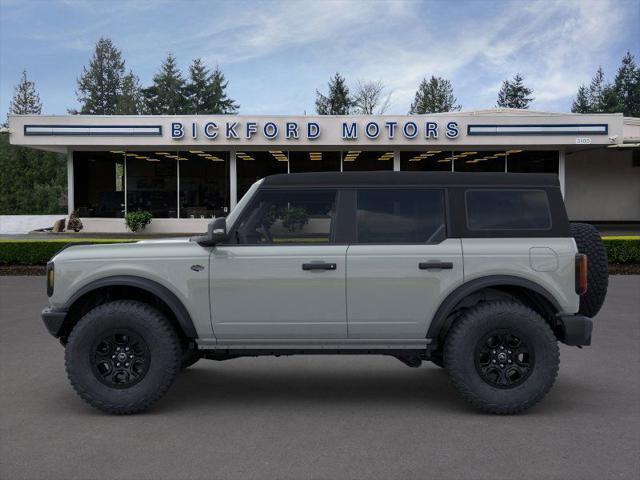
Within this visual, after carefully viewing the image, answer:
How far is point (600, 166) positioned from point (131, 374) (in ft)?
120

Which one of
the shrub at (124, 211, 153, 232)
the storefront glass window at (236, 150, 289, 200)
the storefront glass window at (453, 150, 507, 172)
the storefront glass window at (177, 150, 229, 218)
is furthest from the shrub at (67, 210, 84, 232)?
the storefront glass window at (453, 150, 507, 172)

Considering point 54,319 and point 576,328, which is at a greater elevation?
point 54,319

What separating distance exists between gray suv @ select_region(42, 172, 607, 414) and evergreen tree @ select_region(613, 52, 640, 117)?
81.6 metres

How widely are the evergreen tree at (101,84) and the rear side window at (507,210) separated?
279 ft

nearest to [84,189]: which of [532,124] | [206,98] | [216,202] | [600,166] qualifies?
[216,202]

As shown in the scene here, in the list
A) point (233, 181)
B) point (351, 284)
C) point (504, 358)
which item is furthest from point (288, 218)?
point (233, 181)

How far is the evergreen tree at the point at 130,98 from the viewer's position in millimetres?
77875

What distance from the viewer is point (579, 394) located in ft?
19.7

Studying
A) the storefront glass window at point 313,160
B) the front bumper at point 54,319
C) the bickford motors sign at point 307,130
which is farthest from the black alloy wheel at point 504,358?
the storefront glass window at point 313,160

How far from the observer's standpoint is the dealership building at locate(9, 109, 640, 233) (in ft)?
91.7

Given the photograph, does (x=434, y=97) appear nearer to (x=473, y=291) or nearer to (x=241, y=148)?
(x=241, y=148)

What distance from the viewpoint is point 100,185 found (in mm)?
30344

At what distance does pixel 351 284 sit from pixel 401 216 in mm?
708

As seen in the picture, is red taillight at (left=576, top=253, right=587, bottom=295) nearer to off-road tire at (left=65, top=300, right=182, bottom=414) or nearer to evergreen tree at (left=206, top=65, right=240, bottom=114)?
off-road tire at (left=65, top=300, right=182, bottom=414)
